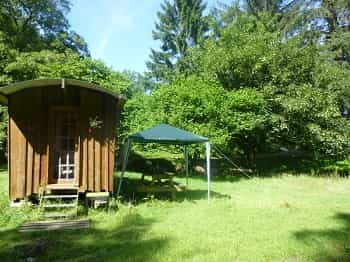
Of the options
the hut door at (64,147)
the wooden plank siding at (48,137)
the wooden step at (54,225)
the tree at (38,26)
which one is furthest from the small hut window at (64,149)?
the tree at (38,26)

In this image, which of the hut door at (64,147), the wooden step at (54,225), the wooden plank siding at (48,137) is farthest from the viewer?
A: the hut door at (64,147)

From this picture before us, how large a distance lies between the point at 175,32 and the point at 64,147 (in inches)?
931

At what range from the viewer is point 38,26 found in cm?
1920

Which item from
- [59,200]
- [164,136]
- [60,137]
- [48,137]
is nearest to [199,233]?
[164,136]

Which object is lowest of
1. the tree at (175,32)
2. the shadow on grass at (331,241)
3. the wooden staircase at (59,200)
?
the shadow on grass at (331,241)

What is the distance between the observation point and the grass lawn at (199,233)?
167 inches

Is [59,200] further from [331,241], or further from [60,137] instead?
[331,241]

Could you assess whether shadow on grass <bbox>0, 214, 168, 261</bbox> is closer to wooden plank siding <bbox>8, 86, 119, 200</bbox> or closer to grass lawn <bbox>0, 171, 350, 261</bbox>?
grass lawn <bbox>0, 171, 350, 261</bbox>

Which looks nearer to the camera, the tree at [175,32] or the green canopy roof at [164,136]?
the green canopy roof at [164,136]

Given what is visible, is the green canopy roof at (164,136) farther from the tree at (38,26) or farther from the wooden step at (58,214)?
the tree at (38,26)

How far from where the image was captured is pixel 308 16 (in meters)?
18.4

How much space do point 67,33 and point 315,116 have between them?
54.9 feet

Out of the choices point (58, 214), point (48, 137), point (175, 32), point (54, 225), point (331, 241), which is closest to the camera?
point (331, 241)

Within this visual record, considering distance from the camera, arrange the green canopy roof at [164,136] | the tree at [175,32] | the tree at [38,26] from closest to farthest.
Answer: the green canopy roof at [164,136] < the tree at [38,26] < the tree at [175,32]
